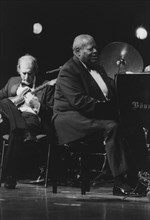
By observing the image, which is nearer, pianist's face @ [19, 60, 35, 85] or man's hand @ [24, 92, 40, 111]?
man's hand @ [24, 92, 40, 111]

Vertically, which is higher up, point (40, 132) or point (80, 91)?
point (80, 91)

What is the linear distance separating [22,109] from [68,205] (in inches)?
85.2

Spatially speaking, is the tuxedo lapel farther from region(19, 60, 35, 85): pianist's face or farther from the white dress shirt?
region(19, 60, 35, 85): pianist's face

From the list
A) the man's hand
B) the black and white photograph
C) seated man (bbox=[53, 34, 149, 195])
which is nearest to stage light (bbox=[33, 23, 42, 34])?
the black and white photograph

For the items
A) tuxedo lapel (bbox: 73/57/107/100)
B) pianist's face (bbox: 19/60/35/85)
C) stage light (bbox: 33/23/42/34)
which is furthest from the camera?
stage light (bbox: 33/23/42/34)

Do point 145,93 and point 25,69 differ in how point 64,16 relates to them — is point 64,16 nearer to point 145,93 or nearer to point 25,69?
point 25,69

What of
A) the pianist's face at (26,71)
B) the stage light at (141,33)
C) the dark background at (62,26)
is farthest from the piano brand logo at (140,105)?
the dark background at (62,26)

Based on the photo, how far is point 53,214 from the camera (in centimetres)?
378

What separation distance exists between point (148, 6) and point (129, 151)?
3.86 metres

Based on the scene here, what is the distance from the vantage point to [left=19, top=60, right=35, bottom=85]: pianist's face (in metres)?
6.44

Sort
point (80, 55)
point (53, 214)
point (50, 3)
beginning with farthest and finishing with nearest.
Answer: point (50, 3) < point (80, 55) < point (53, 214)

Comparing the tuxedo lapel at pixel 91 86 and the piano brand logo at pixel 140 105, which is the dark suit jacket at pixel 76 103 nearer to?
the tuxedo lapel at pixel 91 86

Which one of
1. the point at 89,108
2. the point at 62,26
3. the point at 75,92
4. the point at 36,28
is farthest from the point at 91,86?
the point at 62,26

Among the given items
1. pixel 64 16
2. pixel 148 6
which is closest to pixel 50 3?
pixel 64 16
